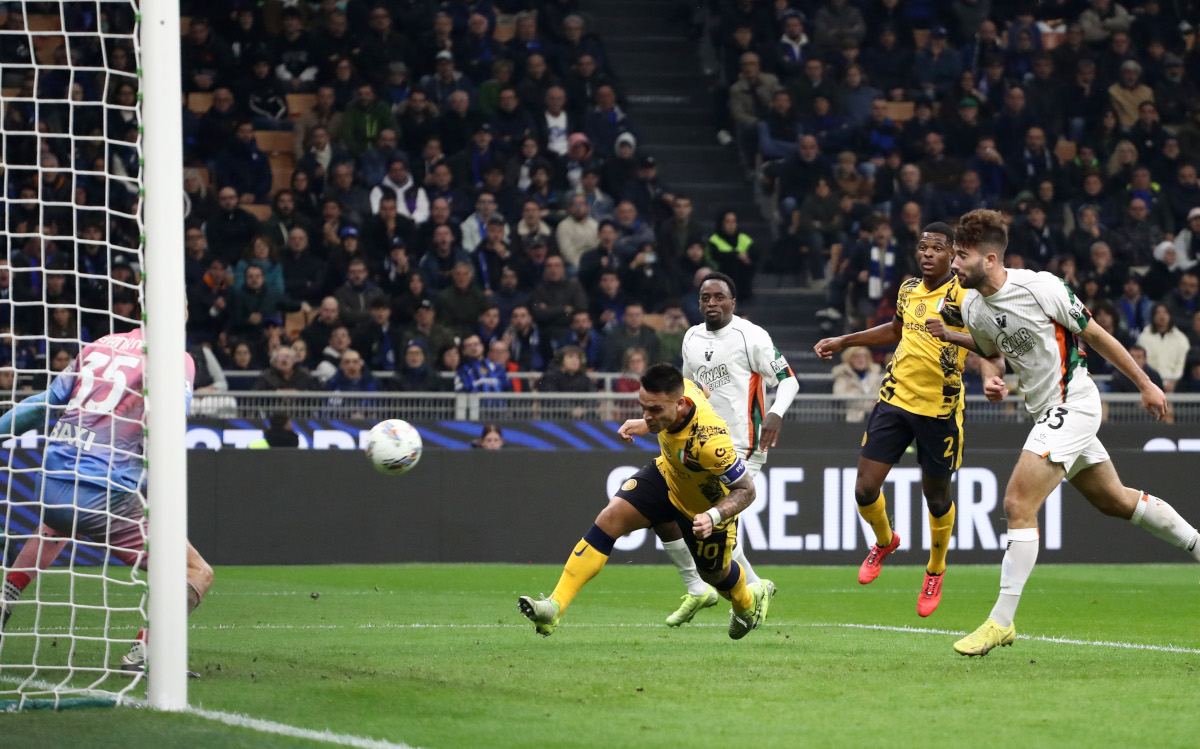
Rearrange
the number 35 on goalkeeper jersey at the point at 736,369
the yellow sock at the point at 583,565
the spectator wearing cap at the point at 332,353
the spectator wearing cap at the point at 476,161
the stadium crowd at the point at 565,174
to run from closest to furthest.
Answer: the yellow sock at the point at 583,565 → the number 35 on goalkeeper jersey at the point at 736,369 → the spectator wearing cap at the point at 332,353 → the stadium crowd at the point at 565,174 → the spectator wearing cap at the point at 476,161

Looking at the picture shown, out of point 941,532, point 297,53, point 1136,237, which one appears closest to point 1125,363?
point 941,532

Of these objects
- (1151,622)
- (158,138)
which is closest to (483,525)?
(1151,622)

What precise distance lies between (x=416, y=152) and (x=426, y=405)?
193 inches

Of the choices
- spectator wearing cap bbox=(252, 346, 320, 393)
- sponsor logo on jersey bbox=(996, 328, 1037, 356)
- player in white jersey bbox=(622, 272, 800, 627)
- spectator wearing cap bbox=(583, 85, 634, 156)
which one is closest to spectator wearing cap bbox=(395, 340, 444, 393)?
spectator wearing cap bbox=(252, 346, 320, 393)

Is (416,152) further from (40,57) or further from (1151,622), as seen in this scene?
(1151,622)

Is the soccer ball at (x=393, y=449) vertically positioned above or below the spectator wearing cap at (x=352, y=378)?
above

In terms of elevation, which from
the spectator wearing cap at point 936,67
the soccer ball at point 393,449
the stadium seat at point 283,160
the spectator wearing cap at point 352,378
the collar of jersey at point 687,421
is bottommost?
the spectator wearing cap at point 352,378

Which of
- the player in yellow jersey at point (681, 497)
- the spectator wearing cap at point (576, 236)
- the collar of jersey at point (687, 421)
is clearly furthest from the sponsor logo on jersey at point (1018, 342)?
the spectator wearing cap at point (576, 236)

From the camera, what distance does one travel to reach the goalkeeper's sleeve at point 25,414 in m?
7.14

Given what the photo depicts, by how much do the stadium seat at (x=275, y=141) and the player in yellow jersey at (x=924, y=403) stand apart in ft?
36.8

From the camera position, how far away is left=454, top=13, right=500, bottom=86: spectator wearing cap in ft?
65.2

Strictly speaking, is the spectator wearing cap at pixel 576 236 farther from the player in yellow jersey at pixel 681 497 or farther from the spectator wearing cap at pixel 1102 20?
the player in yellow jersey at pixel 681 497

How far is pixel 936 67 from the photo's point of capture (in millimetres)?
21516

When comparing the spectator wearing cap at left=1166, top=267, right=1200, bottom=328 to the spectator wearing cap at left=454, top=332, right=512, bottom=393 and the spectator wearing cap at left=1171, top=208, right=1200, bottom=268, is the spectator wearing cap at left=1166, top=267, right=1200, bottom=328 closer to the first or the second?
the spectator wearing cap at left=1171, top=208, right=1200, bottom=268
